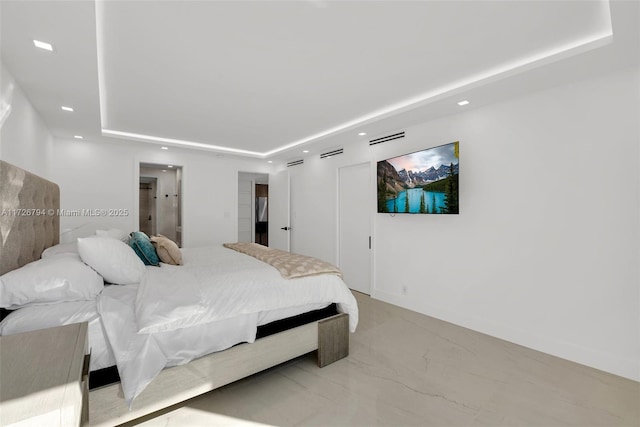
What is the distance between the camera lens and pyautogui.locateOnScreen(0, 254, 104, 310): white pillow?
4.97 feet

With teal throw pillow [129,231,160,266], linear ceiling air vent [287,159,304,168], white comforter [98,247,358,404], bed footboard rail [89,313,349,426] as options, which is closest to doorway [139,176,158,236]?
linear ceiling air vent [287,159,304,168]

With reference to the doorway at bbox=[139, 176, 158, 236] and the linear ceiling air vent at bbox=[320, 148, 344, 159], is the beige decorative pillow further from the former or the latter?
the doorway at bbox=[139, 176, 158, 236]

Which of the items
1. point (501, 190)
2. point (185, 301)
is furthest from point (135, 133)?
point (501, 190)

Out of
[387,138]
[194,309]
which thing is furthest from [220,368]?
[387,138]

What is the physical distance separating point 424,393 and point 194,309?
5.55 feet

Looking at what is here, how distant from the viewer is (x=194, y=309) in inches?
68.7

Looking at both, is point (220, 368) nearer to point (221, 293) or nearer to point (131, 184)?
point (221, 293)

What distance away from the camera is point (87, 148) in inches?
174

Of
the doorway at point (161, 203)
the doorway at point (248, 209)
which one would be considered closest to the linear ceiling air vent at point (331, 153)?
the doorway at point (248, 209)

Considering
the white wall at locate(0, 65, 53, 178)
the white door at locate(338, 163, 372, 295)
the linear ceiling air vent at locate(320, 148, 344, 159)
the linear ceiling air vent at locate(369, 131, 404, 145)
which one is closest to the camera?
the white wall at locate(0, 65, 53, 178)

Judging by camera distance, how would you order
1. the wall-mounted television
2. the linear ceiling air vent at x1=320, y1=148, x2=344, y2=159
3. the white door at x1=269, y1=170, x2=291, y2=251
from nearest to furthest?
the wall-mounted television < the linear ceiling air vent at x1=320, y1=148, x2=344, y2=159 < the white door at x1=269, y1=170, x2=291, y2=251

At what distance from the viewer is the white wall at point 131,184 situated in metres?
4.30

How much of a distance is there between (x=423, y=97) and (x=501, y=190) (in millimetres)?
1272

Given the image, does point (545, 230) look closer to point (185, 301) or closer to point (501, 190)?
point (501, 190)
